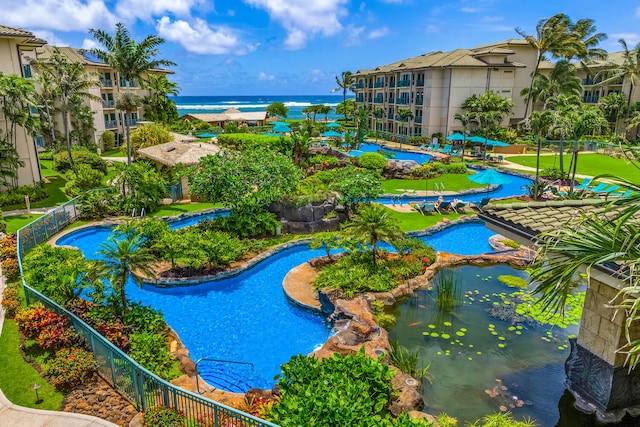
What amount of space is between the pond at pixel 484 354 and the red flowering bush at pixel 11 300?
475 inches

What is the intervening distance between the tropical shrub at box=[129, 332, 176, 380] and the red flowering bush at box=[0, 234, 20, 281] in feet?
26.2

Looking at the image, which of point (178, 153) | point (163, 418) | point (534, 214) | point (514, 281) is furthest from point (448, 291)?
point (178, 153)

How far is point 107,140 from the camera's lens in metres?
53.4

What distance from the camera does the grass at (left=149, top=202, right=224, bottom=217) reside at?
89.1ft

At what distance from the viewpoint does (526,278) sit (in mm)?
17469

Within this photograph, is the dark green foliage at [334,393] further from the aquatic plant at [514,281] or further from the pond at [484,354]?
the aquatic plant at [514,281]

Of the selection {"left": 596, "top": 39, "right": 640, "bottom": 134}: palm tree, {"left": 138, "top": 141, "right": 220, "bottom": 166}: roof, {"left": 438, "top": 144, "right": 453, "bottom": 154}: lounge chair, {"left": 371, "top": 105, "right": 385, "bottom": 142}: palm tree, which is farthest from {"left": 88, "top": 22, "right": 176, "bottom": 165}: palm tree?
{"left": 596, "top": 39, "right": 640, "bottom": 134}: palm tree

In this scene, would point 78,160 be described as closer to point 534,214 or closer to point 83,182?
point 83,182

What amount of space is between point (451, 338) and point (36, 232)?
19.3m

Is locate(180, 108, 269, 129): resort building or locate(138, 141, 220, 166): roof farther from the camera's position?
locate(180, 108, 269, 129): resort building

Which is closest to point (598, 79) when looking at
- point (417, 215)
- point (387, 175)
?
point (387, 175)

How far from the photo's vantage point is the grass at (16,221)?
2314 cm

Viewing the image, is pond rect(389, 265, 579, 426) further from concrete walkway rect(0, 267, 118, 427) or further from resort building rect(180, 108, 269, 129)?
resort building rect(180, 108, 269, 129)

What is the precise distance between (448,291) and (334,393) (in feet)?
28.2
